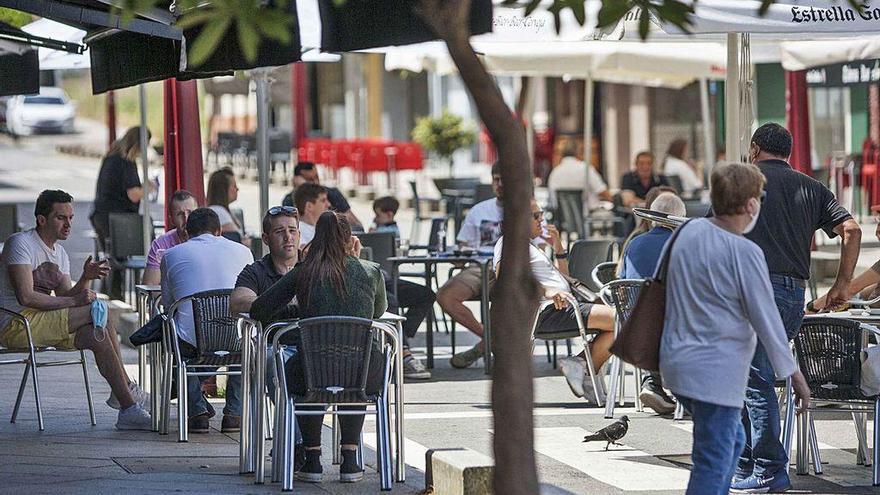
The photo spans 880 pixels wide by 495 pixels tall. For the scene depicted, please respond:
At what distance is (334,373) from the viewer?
25.7 ft

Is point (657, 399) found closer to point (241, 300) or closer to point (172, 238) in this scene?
point (241, 300)

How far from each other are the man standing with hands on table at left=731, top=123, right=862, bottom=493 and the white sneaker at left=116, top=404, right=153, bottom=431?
3.68 meters

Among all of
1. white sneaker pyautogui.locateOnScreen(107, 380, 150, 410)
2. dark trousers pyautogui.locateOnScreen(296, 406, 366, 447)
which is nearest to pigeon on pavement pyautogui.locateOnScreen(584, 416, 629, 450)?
dark trousers pyautogui.locateOnScreen(296, 406, 366, 447)

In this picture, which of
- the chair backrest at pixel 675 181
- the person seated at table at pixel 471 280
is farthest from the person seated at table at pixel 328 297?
the chair backrest at pixel 675 181

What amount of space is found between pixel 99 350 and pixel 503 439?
209 inches

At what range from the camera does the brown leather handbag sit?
6527 mm

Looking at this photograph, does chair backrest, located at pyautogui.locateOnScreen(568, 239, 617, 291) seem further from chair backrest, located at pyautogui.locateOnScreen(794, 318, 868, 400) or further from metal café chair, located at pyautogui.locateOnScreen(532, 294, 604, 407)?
chair backrest, located at pyautogui.locateOnScreen(794, 318, 868, 400)

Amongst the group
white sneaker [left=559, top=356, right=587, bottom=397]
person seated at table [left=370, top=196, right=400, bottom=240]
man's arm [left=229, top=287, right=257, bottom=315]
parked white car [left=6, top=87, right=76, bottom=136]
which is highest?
parked white car [left=6, top=87, right=76, bottom=136]

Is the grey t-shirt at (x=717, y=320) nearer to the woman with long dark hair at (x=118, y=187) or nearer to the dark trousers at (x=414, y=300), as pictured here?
the dark trousers at (x=414, y=300)

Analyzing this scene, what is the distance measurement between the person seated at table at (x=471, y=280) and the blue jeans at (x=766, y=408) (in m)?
4.21

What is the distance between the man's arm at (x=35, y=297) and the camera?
9.73 meters

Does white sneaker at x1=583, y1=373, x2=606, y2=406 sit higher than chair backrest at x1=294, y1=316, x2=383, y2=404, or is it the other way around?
chair backrest at x1=294, y1=316, x2=383, y2=404

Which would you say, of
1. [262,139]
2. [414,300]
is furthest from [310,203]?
[414,300]

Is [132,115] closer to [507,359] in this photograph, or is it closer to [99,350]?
[99,350]
